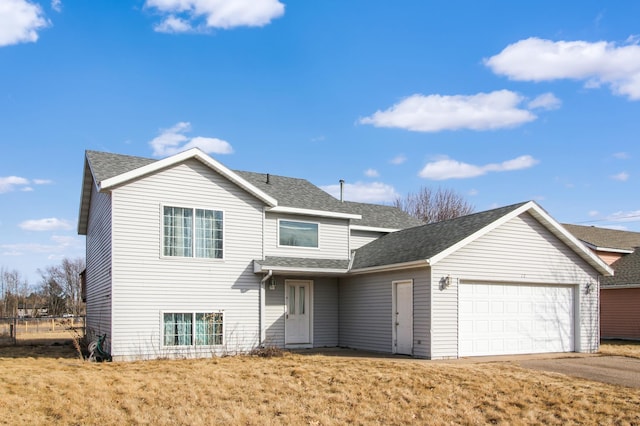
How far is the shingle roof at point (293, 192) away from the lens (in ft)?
55.2

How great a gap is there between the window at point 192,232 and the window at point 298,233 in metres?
2.53

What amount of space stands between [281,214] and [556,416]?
11.0m

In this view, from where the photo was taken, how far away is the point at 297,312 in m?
19.3

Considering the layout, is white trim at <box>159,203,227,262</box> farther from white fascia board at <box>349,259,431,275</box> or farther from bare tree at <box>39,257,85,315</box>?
bare tree at <box>39,257,85,315</box>

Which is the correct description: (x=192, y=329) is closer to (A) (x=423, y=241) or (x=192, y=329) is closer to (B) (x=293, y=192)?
(B) (x=293, y=192)

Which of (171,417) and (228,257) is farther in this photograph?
(228,257)

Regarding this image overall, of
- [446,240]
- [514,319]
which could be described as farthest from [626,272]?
[446,240]

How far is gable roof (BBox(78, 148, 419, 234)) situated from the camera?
1599cm

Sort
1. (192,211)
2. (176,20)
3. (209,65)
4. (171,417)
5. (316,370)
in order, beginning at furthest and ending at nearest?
(209,65)
(192,211)
(176,20)
(316,370)
(171,417)

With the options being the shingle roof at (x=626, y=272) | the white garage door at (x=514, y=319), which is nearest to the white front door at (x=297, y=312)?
the white garage door at (x=514, y=319)

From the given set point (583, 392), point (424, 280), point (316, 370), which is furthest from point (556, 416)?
point (424, 280)

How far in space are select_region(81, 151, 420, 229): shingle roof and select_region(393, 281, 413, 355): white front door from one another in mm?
4000

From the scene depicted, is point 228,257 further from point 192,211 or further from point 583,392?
point 583,392

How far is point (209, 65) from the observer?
59.8 ft
